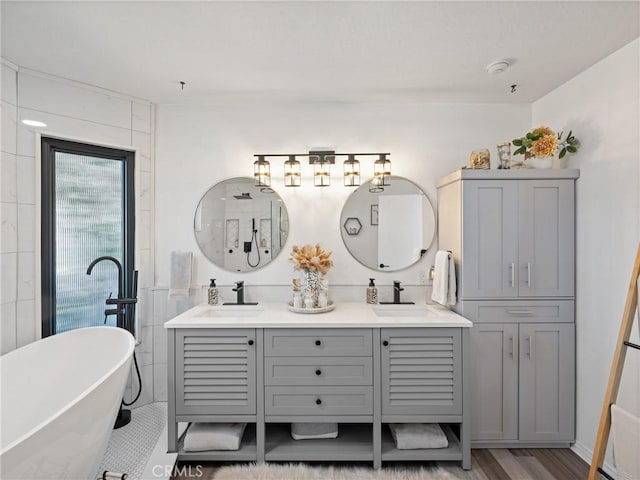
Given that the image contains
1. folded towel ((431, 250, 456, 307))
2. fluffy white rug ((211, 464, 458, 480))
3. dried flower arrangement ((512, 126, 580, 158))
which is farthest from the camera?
folded towel ((431, 250, 456, 307))

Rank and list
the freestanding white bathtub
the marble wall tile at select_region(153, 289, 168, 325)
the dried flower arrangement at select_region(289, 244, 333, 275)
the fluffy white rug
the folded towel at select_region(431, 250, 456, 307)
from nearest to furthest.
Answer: the freestanding white bathtub
the fluffy white rug
the folded towel at select_region(431, 250, 456, 307)
the dried flower arrangement at select_region(289, 244, 333, 275)
the marble wall tile at select_region(153, 289, 168, 325)

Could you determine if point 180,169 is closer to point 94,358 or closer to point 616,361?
point 94,358

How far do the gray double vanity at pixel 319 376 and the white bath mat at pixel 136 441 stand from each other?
0.26 meters

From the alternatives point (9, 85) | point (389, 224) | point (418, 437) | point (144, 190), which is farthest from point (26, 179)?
point (418, 437)

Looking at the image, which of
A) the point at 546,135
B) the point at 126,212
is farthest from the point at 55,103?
the point at 546,135

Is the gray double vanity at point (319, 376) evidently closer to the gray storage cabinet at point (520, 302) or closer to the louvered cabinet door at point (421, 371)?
the louvered cabinet door at point (421, 371)

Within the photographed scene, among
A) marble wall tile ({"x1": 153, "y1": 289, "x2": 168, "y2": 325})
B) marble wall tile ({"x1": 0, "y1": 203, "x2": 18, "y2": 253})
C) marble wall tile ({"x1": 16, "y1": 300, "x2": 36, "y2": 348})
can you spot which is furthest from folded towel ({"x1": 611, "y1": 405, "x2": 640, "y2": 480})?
marble wall tile ({"x1": 0, "y1": 203, "x2": 18, "y2": 253})

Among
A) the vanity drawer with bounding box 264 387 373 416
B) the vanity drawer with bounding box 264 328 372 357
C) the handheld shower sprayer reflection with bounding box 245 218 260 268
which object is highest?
the handheld shower sprayer reflection with bounding box 245 218 260 268

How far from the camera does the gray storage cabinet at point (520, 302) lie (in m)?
2.29

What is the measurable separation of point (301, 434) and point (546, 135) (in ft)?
8.45

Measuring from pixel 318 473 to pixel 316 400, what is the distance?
420mm

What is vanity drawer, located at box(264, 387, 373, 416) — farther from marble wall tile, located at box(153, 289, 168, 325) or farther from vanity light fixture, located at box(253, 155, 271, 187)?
vanity light fixture, located at box(253, 155, 271, 187)

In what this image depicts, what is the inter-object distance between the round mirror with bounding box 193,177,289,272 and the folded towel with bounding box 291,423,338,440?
1226 millimetres

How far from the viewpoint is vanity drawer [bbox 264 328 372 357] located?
7.04 ft
